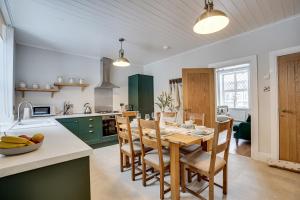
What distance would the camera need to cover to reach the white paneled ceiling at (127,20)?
207cm

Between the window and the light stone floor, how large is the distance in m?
3.91

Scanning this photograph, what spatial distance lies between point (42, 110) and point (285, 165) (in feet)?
16.1

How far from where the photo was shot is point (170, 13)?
2285mm

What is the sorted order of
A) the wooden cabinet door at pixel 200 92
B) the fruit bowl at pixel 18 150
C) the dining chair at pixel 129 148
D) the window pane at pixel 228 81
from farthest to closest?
the window pane at pixel 228 81 < the wooden cabinet door at pixel 200 92 < the dining chair at pixel 129 148 < the fruit bowl at pixel 18 150

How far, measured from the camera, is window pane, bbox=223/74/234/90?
20.8 feet

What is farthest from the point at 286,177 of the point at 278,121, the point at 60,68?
the point at 60,68

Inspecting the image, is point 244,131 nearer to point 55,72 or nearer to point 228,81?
point 228,81

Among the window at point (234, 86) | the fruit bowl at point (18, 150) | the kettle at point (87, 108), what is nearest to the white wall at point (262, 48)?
the window at point (234, 86)

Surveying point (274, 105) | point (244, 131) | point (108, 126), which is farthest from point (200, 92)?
point (108, 126)

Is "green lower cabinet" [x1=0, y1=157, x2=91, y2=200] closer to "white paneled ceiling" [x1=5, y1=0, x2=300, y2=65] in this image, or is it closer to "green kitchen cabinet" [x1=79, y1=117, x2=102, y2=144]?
"white paneled ceiling" [x1=5, y1=0, x2=300, y2=65]

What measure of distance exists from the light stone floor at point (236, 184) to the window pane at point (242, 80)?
404 cm

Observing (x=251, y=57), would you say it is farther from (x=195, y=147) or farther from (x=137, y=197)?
(x=137, y=197)

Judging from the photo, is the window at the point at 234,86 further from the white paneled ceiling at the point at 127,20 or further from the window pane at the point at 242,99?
the white paneled ceiling at the point at 127,20

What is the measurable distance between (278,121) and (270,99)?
40 cm
